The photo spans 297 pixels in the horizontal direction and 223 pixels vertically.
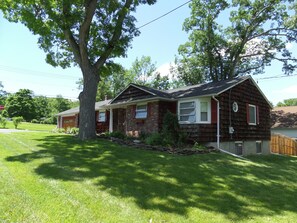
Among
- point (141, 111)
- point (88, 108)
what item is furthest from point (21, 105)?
point (88, 108)

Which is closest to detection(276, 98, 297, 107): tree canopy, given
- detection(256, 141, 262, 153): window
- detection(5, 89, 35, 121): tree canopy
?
detection(5, 89, 35, 121): tree canopy

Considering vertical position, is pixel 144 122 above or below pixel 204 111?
below

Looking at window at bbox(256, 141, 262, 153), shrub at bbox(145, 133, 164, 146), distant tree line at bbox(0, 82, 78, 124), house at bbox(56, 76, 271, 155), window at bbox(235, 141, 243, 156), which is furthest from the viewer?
distant tree line at bbox(0, 82, 78, 124)

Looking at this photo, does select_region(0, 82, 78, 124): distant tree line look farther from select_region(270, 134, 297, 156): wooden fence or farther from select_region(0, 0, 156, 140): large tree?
select_region(270, 134, 297, 156): wooden fence

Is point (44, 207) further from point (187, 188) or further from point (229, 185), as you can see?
point (229, 185)

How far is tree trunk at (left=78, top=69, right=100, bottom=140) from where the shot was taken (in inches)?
528

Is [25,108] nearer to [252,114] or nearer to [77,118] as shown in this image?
[77,118]

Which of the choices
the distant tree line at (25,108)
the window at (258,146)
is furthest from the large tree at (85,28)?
the distant tree line at (25,108)

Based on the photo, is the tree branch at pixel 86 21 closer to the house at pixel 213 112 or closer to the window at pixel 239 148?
the house at pixel 213 112

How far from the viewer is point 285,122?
90.7 feet

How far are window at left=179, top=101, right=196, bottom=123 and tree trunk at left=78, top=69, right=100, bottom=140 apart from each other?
4.81 metres

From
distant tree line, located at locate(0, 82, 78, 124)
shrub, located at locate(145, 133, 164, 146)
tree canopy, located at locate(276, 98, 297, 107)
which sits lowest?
shrub, located at locate(145, 133, 164, 146)

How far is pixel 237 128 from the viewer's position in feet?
48.4

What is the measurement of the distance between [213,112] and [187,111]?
1433 millimetres
